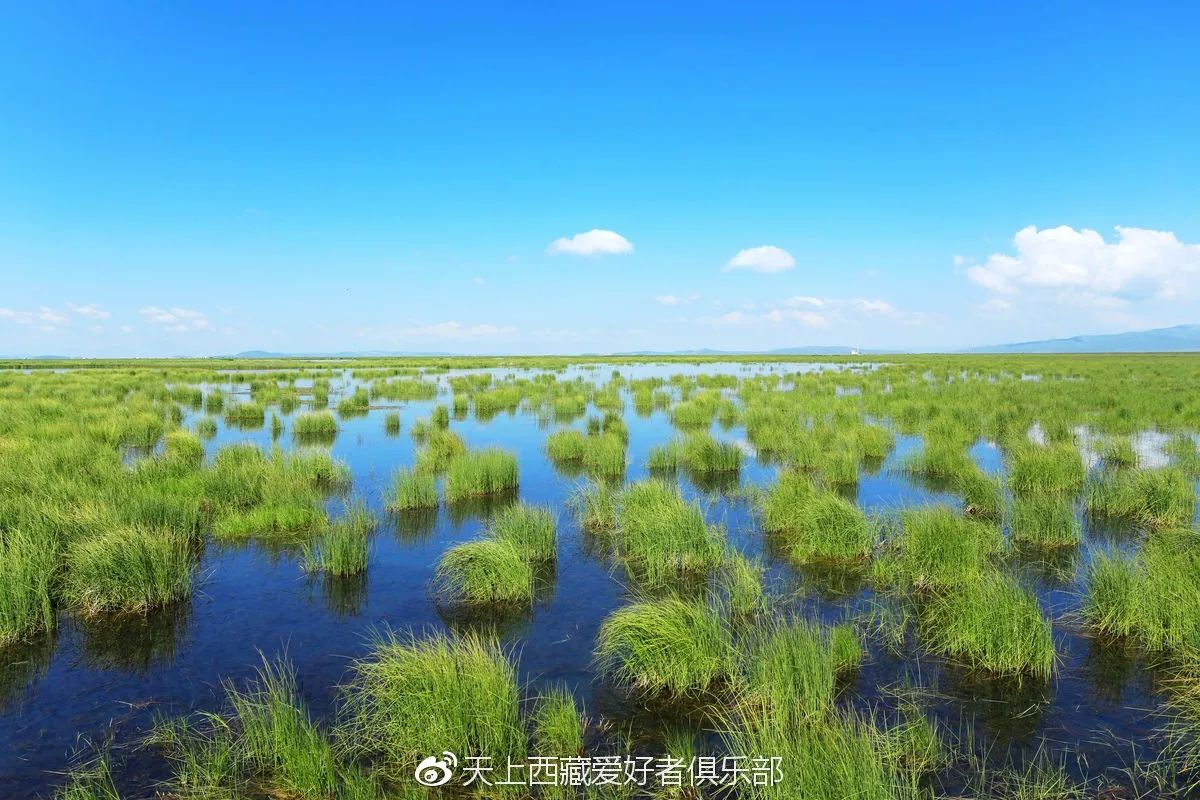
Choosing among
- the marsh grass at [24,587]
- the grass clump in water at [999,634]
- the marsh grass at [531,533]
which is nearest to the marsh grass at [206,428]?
the marsh grass at [24,587]

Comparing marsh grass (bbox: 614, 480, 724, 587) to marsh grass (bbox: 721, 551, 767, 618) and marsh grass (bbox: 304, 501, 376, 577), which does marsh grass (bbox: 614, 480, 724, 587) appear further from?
marsh grass (bbox: 304, 501, 376, 577)

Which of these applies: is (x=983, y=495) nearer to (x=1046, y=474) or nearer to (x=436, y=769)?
(x=1046, y=474)

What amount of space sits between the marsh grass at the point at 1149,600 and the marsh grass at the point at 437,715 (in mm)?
7318

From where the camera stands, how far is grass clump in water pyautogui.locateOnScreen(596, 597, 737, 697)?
258 inches

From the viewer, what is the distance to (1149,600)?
7.40 metres

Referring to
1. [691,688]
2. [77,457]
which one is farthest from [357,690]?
[77,457]

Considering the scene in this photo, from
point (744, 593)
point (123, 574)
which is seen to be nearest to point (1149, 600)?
point (744, 593)

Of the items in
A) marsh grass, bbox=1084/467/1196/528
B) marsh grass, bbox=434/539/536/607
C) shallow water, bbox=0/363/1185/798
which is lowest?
shallow water, bbox=0/363/1185/798

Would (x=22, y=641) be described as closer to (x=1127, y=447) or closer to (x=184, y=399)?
(x=1127, y=447)

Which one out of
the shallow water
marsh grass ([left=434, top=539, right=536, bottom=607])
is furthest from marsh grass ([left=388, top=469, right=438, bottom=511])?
marsh grass ([left=434, top=539, right=536, bottom=607])

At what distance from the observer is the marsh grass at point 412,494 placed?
45.6 ft

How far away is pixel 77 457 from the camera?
1529 centimetres

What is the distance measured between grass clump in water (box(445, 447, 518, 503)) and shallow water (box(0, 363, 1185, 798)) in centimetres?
247

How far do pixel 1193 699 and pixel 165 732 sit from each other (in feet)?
32.6
